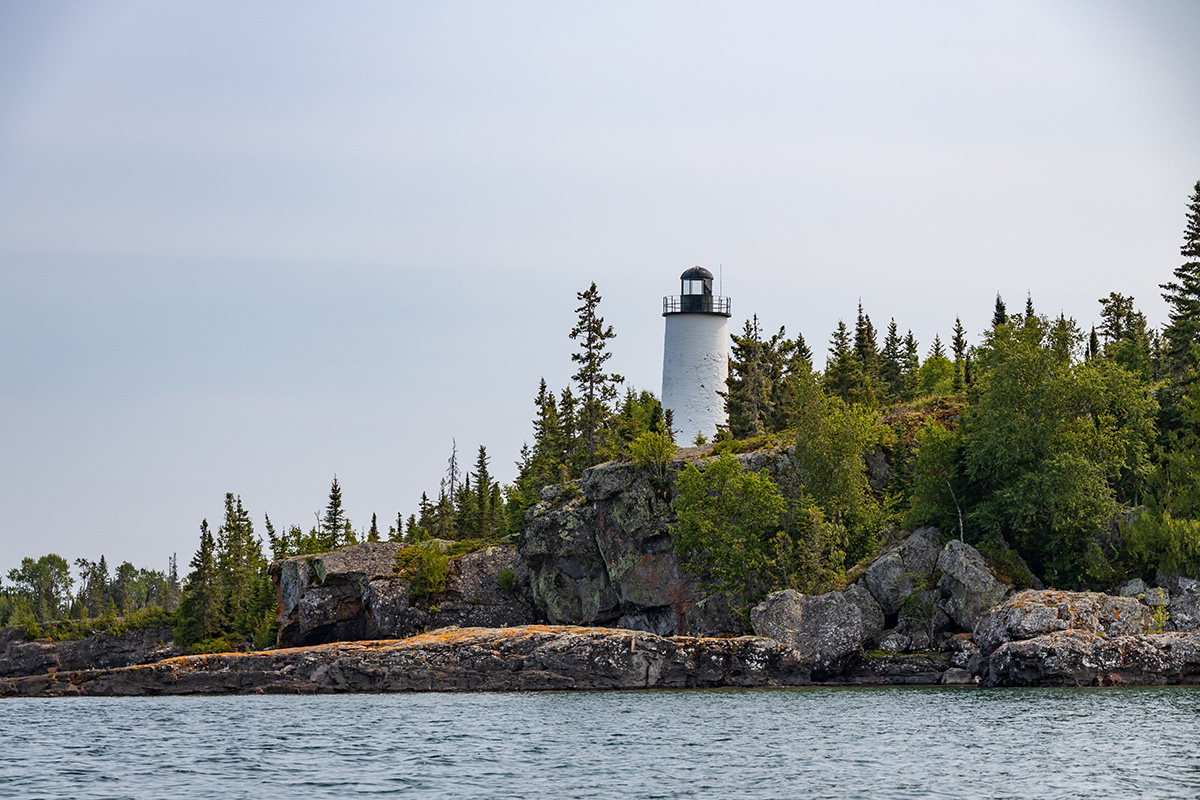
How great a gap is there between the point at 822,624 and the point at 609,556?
18.3 meters

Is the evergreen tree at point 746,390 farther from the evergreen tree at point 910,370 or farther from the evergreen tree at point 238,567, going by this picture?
the evergreen tree at point 238,567

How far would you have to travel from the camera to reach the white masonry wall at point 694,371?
84.1 metres

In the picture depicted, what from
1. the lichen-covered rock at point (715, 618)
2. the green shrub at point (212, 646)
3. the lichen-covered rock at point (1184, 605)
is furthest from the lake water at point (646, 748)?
the green shrub at point (212, 646)

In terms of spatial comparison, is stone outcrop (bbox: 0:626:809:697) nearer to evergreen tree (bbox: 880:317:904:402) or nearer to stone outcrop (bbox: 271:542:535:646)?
stone outcrop (bbox: 271:542:535:646)

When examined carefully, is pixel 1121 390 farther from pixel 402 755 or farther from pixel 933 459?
pixel 402 755

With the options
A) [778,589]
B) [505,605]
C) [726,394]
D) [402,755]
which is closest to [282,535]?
[505,605]

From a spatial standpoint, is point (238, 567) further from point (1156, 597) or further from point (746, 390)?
point (1156, 597)

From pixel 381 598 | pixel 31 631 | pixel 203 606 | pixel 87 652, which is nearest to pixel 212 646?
pixel 203 606

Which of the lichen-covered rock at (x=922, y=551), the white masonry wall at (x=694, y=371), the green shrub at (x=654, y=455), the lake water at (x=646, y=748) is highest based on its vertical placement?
the white masonry wall at (x=694, y=371)

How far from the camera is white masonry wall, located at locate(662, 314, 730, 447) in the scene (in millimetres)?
84062

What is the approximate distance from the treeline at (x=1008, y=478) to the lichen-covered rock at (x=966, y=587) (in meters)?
2.66

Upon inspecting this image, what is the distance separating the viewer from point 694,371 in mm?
84375

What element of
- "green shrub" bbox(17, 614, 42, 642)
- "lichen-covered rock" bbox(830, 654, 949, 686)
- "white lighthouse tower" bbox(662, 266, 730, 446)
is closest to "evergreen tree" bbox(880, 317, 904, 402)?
"white lighthouse tower" bbox(662, 266, 730, 446)

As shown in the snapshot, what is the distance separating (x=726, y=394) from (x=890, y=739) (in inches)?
2061
